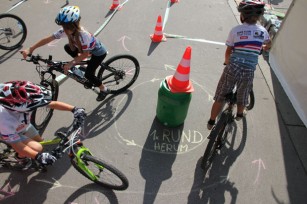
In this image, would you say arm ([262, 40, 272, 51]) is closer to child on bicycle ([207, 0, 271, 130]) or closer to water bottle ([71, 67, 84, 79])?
child on bicycle ([207, 0, 271, 130])

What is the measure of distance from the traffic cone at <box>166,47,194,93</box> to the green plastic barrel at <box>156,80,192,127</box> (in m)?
0.07

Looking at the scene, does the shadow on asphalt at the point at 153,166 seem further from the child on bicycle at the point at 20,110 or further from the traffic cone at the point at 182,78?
the child on bicycle at the point at 20,110

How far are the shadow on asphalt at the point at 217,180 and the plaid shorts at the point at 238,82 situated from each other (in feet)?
2.91

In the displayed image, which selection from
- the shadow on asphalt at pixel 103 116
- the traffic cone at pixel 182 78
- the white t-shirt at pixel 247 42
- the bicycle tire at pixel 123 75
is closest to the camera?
the white t-shirt at pixel 247 42

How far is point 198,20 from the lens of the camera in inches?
301

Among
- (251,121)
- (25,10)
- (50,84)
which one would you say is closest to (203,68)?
(251,121)

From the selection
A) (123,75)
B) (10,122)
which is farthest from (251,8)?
(10,122)

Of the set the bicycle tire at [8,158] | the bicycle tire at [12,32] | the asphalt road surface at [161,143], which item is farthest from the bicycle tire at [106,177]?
the bicycle tire at [12,32]

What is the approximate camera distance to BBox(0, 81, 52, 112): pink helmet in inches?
114

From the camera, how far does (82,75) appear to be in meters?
4.58

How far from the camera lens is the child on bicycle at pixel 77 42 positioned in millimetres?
3754

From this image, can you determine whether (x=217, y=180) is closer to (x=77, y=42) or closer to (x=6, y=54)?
(x=77, y=42)

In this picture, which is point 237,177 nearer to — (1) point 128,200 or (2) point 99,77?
(1) point 128,200

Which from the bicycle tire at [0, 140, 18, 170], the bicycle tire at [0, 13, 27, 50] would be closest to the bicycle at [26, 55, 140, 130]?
the bicycle tire at [0, 140, 18, 170]
